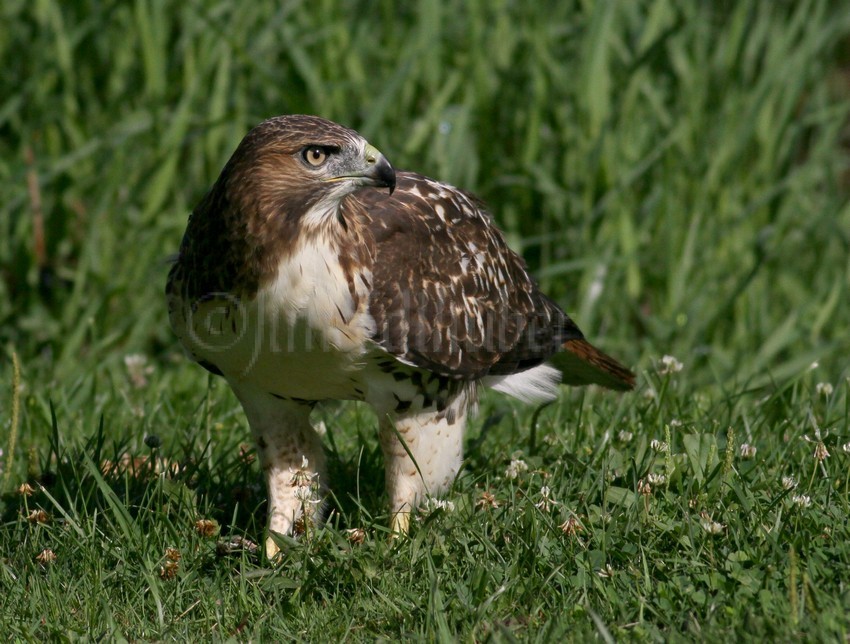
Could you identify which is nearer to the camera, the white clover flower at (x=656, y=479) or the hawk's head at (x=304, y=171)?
the hawk's head at (x=304, y=171)

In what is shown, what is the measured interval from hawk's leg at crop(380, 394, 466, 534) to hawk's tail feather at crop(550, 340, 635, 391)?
77 centimetres

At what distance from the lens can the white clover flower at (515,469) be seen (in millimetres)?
4207

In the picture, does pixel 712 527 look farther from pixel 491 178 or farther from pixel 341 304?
pixel 491 178

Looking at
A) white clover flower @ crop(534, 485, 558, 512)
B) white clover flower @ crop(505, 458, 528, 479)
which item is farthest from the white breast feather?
white clover flower @ crop(534, 485, 558, 512)

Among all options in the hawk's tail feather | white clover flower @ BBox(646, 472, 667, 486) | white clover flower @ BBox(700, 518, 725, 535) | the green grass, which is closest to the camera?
white clover flower @ BBox(700, 518, 725, 535)

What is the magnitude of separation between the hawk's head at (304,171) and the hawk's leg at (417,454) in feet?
2.71

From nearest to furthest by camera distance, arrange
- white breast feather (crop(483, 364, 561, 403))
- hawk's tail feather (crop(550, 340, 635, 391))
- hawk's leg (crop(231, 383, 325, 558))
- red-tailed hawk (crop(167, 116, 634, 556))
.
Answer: red-tailed hawk (crop(167, 116, 634, 556)) < hawk's leg (crop(231, 383, 325, 558)) < white breast feather (crop(483, 364, 561, 403)) < hawk's tail feather (crop(550, 340, 635, 391))

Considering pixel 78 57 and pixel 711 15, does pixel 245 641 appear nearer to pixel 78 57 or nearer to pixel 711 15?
pixel 78 57

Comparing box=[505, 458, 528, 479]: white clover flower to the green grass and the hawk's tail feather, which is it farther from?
the hawk's tail feather

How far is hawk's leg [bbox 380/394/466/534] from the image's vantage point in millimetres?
4066

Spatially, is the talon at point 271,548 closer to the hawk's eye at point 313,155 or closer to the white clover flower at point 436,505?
the white clover flower at point 436,505

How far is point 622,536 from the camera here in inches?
144

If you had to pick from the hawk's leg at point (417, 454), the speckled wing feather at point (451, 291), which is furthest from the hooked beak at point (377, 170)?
the hawk's leg at point (417, 454)

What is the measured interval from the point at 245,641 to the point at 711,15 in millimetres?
5257
